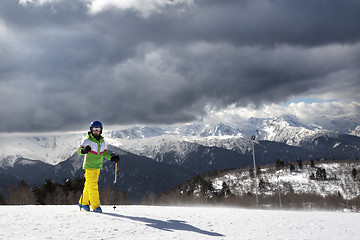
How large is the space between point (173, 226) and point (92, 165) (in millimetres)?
4686

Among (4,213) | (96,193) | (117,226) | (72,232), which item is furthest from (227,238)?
(4,213)

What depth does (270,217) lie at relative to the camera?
13891mm

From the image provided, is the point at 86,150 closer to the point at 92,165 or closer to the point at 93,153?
the point at 93,153

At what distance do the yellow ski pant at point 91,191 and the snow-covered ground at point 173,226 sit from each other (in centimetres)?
129

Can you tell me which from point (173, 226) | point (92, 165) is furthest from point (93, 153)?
point (173, 226)

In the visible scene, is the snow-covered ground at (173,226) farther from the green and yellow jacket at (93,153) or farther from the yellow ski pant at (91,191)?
the green and yellow jacket at (93,153)

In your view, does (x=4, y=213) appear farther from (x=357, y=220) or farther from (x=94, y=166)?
(x=357, y=220)

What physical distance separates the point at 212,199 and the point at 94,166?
13815 cm

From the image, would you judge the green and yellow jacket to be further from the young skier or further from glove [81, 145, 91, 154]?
glove [81, 145, 91, 154]

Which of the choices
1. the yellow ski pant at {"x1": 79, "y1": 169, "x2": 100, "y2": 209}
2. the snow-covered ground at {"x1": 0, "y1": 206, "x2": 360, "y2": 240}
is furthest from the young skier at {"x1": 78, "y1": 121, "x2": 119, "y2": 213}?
the snow-covered ground at {"x1": 0, "y1": 206, "x2": 360, "y2": 240}

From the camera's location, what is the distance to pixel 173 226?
456 inches

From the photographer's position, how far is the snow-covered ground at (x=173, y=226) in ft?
32.2

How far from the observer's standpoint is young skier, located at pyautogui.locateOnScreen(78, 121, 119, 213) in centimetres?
1380

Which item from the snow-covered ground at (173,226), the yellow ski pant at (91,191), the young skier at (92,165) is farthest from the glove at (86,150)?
the snow-covered ground at (173,226)
